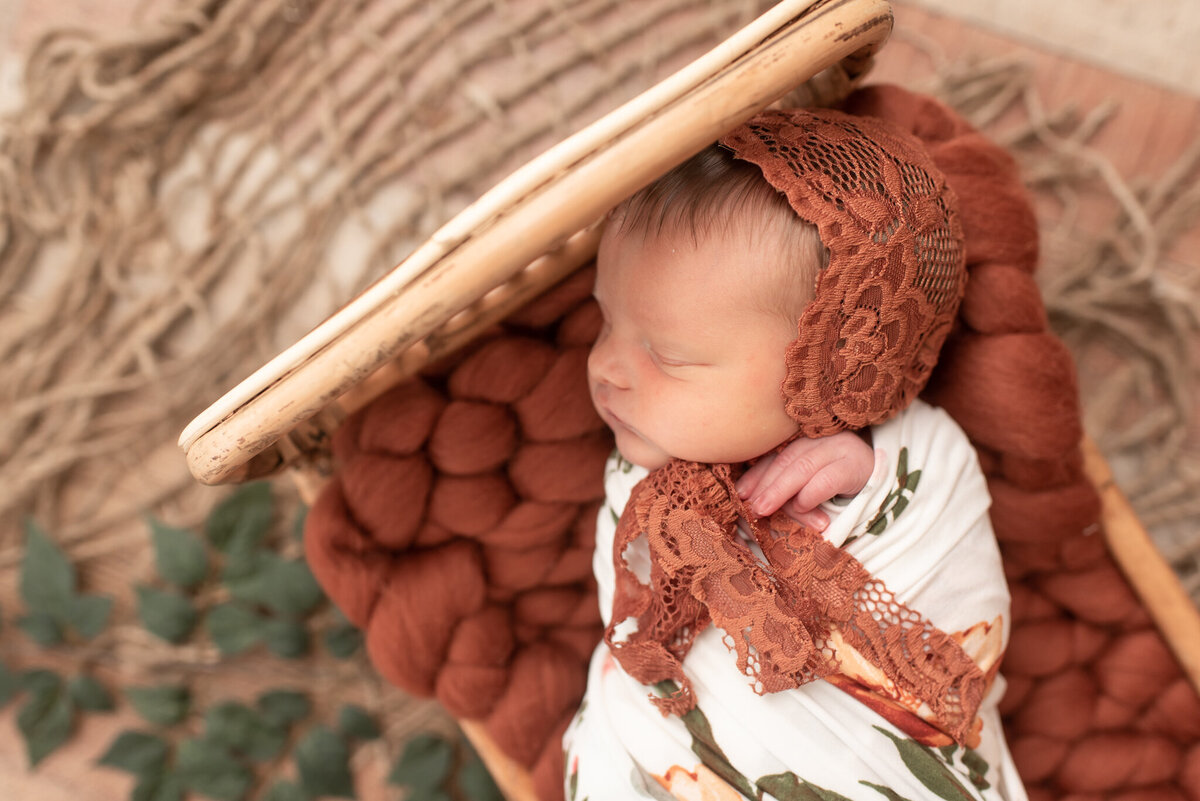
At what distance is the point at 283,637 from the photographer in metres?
1.20

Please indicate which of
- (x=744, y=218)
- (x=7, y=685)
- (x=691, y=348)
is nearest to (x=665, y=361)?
(x=691, y=348)

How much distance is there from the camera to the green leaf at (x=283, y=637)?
47.3 inches

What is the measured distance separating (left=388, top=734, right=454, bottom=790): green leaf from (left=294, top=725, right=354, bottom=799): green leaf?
0.07 meters

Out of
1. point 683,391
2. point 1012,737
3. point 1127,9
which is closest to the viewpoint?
point 683,391

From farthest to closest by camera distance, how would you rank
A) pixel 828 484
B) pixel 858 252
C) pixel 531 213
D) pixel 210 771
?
pixel 210 771 → pixel 828 484 → pixel 858 252 → pixel 531 213

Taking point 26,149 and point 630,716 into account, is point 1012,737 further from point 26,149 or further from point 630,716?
point 26,149

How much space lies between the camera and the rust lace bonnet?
0.67 metres

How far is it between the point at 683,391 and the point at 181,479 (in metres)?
0.83

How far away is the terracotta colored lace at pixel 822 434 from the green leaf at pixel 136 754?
2.48 feet

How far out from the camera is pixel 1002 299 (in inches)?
34.6

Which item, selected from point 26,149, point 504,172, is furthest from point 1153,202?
point 26,149

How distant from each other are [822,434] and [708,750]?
1.02 ft

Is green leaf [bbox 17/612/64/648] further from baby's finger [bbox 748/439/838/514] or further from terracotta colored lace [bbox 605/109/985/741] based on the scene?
baby's finger [bbox 748/439/838/514]

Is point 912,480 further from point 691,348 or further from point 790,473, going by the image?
point 691,348
